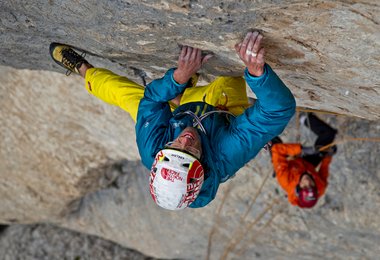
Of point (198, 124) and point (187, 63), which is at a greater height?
point (187, 63)

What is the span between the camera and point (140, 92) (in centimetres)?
365

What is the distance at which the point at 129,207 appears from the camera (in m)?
7.50

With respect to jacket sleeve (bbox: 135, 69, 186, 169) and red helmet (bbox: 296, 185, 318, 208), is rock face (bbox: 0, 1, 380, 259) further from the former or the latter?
red helmet (bbox: 296, 185, 318, 208)

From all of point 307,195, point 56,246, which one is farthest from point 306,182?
point 56,246

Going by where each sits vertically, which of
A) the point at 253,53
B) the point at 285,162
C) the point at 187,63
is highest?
the point at 253,53

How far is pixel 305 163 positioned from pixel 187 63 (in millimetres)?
2535

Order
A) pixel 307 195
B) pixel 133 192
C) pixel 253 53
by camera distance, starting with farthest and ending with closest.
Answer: pixel 133 192 → pixel 307 195 → pixel 253 53

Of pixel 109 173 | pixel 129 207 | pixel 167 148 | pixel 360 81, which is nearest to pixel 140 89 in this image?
pixel 167 148

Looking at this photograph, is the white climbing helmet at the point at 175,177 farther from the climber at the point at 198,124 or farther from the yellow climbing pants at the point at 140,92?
the yellow climbing pants at the point at 140,92

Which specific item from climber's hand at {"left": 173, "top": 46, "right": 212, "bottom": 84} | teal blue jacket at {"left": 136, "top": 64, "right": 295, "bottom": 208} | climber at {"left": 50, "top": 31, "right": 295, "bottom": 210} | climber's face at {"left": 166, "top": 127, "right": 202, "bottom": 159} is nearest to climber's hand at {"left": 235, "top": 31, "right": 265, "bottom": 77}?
climber at {"left": 50, "top": 31, "right": 295, "bottom": 210}

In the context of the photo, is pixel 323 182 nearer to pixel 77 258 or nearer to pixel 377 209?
pixel 377 209

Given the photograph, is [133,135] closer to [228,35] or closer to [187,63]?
[187,63]

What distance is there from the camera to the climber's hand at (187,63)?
3147 millimetres

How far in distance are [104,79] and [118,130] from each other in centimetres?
214
